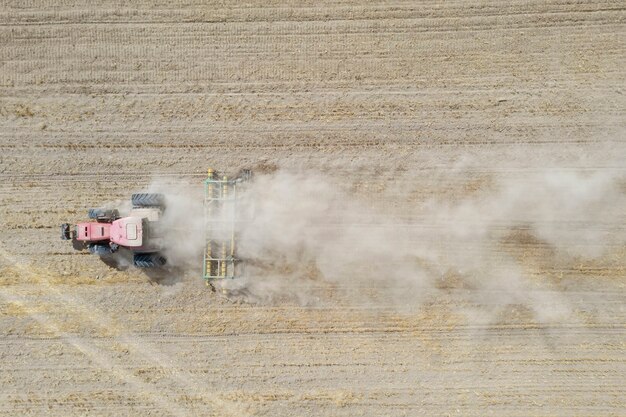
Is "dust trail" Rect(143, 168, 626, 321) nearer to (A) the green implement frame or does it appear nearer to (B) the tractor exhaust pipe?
(A) the green implement frame

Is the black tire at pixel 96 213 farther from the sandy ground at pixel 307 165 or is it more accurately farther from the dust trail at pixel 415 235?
the dust trail at pixel 415 235

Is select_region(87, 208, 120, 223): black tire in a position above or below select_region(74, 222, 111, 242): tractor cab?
above

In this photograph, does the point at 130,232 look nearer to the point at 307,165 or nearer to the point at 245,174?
the point at 245,174

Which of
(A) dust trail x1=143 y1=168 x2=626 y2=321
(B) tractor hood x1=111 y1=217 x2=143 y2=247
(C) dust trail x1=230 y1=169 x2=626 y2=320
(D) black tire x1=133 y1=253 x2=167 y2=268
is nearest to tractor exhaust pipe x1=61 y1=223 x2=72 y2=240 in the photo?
(B) tractor hood x1=111 y1=217 x2=143 y2=247

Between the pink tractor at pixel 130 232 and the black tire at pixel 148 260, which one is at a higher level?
the pink tractor at pixel 130 232

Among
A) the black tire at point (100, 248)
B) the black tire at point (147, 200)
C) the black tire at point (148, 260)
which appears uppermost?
the black tire at point (147, 200)

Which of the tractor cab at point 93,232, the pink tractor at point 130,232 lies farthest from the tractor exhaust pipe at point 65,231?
the tractor cab at point 93,232

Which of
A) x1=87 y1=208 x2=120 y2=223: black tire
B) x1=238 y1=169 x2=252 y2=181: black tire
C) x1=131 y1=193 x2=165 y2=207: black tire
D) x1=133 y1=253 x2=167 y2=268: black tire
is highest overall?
x1=238 y1=169 x2=252 y2=181: black tire
